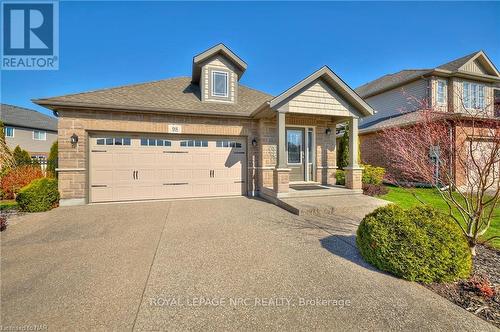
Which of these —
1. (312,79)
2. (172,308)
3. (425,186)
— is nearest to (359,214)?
(312,79)

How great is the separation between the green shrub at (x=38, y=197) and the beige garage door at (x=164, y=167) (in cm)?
104

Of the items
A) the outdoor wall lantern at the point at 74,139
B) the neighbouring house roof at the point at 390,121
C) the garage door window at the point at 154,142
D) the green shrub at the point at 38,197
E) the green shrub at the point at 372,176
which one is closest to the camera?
the green shrub at the point at 38,197

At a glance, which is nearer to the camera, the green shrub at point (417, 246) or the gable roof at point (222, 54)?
the green shrub at point (417, 246)

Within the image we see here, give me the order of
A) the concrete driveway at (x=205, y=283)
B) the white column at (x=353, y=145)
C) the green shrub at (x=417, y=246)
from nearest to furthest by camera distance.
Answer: the concrete driveway at (x=205, y=283), the green shrub at (x=417, y=246), the white column at (x=353, y=145)

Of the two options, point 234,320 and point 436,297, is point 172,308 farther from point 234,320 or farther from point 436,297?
point 436,297

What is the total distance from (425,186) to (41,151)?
36.0m

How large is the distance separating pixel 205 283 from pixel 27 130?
105ft

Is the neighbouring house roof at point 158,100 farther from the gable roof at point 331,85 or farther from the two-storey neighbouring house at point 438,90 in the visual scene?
the two-storey neighbouring house at point 438,90

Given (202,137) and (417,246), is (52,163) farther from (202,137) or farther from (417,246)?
(417,246)

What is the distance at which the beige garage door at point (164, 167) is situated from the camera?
298 inches

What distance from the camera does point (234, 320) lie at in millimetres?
2137

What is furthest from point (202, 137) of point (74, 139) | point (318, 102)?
point (318, 102)

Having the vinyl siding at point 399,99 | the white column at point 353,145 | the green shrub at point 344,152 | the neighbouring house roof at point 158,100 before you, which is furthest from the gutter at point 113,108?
the vinyl siding at point 399,99

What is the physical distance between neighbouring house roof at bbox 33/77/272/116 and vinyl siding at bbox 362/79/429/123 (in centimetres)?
938
